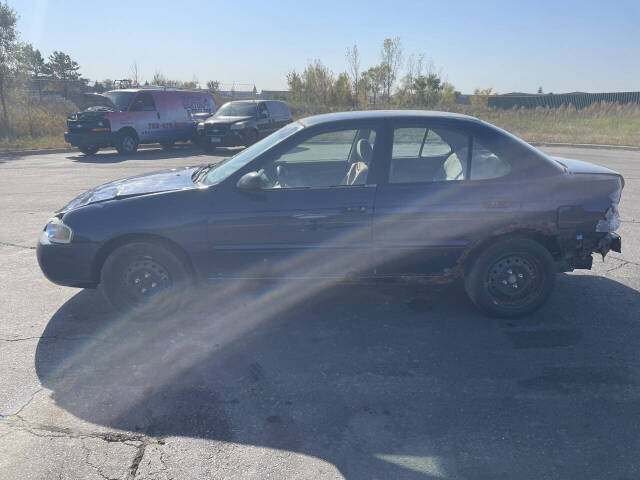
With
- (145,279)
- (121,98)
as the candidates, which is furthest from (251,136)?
(145,279)

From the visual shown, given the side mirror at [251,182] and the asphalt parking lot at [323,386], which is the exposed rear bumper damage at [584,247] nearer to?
the asphalt parking lot at [323,386]

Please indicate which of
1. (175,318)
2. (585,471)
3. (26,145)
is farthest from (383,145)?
(26,145)

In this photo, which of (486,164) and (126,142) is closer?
(486,164)

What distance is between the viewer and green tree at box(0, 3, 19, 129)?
19.5m

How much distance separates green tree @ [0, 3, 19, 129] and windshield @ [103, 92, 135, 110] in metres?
6.02

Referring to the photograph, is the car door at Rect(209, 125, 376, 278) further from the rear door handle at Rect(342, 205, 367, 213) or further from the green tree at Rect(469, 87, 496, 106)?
the green tree at Rect(469, 87, 496, 106)

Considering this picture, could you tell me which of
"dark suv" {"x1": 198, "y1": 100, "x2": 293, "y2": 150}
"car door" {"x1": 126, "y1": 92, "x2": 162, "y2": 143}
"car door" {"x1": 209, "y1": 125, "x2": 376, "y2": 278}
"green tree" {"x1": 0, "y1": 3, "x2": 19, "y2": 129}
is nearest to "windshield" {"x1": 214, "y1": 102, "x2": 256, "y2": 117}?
"dark suv" {"x1": 198, "y1": 100, "x2": 293, "y2": 150}

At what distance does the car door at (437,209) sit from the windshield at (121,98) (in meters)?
14.5

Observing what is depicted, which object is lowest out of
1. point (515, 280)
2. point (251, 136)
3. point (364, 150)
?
point (515, 280)

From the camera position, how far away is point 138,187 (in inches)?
177

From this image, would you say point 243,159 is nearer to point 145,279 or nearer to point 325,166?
point 325,166

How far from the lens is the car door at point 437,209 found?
13.6 ft

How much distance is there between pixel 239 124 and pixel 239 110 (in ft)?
3.55

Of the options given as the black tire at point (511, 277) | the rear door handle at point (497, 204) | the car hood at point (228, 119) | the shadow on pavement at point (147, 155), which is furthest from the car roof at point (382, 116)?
the car hood at point (228, 119)
